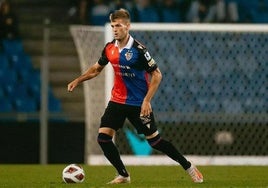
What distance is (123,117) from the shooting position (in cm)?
1050

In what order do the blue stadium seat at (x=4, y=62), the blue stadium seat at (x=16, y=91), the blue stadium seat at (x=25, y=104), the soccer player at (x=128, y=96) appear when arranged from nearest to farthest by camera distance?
the soccer player at (x=128, y=96) < the blue stadium seat at (x=25, y=104) < the blue stadium seat at (x=16, y=91) < the blue stadium seat at (x=4, y=62)

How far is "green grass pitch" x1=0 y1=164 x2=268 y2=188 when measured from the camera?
1026cm

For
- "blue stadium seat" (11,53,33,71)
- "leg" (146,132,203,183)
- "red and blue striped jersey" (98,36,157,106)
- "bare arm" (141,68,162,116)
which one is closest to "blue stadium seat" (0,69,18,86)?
"blue stadium seat" (11,53,33,71)

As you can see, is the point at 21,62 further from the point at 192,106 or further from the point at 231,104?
the point at 231,104

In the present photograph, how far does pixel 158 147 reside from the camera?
34.3ft

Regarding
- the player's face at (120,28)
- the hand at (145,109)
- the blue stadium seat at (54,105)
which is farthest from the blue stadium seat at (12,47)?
the hand at (145,109)

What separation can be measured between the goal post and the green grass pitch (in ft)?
5.35

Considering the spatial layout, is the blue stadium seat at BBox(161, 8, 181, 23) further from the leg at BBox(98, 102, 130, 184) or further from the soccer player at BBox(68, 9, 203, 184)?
the leg at BBox(98, 102, 130, 184)

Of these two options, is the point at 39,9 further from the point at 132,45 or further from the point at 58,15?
the point at 132,45

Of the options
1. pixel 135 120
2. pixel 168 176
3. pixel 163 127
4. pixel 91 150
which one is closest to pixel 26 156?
pixel 91 150

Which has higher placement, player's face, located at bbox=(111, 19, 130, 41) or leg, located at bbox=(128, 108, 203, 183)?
player's face, located at bbox=(111, 19, 130, 41)

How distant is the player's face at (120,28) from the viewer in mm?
10188

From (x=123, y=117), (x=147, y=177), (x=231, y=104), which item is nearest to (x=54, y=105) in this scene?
(x=231, y=104)

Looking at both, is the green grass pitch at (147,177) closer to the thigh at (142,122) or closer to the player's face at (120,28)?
the thigh at (142,122)
